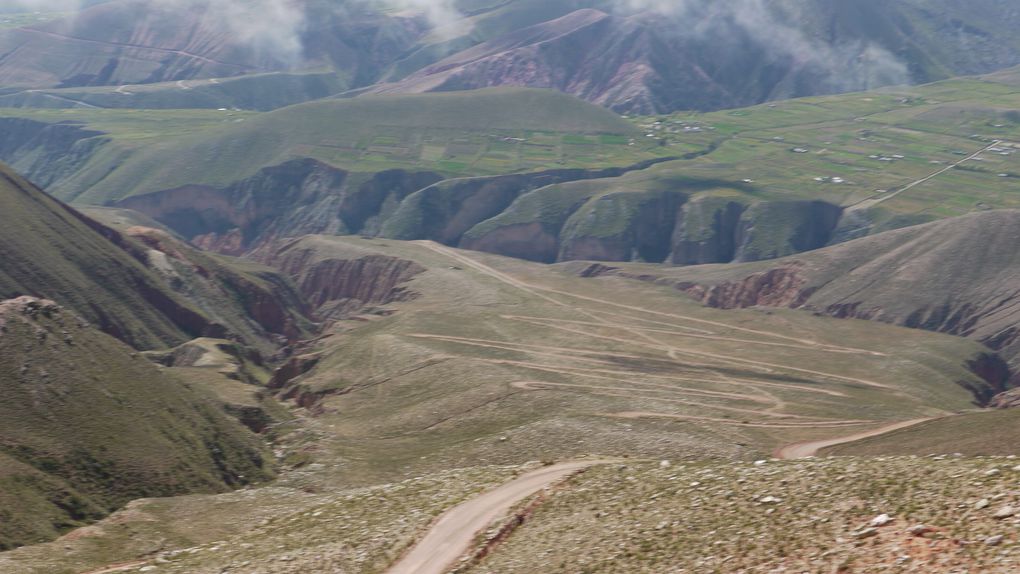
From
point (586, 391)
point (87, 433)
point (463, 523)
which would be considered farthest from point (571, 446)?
point (463, 523)

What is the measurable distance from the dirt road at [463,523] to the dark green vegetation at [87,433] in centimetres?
3662

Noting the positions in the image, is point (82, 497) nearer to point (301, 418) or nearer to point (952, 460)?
point (301, 418)

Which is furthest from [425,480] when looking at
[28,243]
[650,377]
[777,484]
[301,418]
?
[28,243]

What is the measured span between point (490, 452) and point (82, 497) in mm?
41127

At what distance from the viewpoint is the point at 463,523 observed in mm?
72250

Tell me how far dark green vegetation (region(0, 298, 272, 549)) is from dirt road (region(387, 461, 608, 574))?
36618mm

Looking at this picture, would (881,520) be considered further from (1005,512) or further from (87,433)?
(87,433)

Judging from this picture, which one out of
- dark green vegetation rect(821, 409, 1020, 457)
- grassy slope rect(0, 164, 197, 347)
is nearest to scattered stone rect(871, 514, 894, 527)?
dark green vegetation rect(821, 409, 1020, 457)

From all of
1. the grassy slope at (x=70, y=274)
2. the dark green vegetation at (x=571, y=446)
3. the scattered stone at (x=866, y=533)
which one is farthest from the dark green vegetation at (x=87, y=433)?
the scattered stone at (x=866, y=533)

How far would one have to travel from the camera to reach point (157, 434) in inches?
4562

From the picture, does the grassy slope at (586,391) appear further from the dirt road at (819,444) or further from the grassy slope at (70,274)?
the grassy slope at (70,274)

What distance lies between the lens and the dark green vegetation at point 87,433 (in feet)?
324

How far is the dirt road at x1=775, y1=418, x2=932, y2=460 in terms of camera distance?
5027 inches

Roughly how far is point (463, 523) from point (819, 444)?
71610 millimetres
